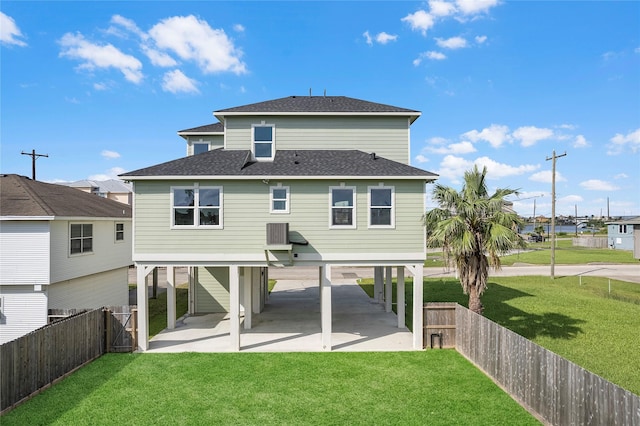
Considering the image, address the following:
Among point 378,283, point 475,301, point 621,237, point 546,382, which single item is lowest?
point 378,283

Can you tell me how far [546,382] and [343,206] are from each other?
292 inches

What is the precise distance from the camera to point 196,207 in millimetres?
12023

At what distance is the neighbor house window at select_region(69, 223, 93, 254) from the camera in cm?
1458

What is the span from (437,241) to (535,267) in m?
26.7

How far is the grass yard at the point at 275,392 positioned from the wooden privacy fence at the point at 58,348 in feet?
1.06

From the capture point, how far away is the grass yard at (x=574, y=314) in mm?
10469

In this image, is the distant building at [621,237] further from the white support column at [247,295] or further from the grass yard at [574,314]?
the white support column at [247,295]

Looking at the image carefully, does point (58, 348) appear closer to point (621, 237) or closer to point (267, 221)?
point (267, 221)

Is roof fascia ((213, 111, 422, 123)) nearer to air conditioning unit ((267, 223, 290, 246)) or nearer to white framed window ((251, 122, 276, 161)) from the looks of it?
white framed window ((251, 122, 276, 161))

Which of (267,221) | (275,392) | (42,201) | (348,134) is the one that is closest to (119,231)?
(42,201)

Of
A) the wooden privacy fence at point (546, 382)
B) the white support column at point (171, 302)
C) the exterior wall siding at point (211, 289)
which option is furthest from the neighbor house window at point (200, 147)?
the wooden privacy fence at point (546, 382)

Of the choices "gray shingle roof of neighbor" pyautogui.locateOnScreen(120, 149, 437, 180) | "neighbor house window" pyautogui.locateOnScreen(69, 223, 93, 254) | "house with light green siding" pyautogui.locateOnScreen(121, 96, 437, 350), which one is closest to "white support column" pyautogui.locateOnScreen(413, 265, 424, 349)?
"house with light green siding" pyautogui.locateOnScreen(121, 96, 437, 350)

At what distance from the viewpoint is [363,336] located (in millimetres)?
13266

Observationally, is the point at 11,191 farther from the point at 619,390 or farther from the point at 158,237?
the point at 619,390
